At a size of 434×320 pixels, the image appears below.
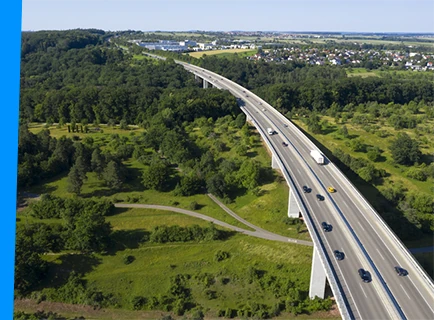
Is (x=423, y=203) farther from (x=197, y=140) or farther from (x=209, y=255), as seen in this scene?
(x=197, y=140)

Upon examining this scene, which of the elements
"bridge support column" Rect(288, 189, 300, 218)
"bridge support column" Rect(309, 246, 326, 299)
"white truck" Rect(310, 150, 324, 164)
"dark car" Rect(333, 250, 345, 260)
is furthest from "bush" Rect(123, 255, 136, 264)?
"white truck" Rect(310, 150, 324, 164)

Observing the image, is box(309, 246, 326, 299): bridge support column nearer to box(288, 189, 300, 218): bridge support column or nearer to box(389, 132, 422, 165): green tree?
box(288, 189, 300, 218): bridge support column

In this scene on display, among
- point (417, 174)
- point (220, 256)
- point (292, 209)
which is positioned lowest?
point (220, 256)

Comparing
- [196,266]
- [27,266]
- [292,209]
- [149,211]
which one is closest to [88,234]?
[27,266]

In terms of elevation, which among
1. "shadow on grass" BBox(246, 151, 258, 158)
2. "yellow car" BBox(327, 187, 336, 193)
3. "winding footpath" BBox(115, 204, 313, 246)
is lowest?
"winding footpath" BBox(115, 204, 313, 246)

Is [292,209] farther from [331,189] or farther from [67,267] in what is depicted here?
[67,267]

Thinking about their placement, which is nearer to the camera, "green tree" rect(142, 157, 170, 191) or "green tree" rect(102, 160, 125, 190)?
"green tree" rect(102, 160, 125, 190)
